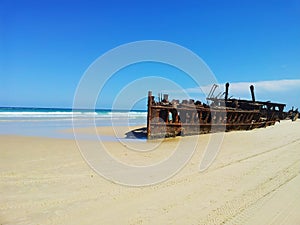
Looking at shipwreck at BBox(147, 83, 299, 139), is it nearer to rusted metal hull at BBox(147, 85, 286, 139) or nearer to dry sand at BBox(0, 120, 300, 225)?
rusted metal hull at BBox(147, 85, 286, 139)

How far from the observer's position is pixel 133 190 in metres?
5.68

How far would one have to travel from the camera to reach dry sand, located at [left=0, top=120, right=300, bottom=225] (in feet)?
13.9

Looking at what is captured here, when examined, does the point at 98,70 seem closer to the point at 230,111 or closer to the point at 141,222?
the point at 141,222

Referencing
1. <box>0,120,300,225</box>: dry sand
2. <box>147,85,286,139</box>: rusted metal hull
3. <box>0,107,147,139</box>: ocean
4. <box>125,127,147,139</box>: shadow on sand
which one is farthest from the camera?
<box>0,107,147,139</box>: ocean

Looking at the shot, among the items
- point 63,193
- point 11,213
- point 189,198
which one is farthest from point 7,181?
point 189,198

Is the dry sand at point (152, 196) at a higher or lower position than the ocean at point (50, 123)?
lower

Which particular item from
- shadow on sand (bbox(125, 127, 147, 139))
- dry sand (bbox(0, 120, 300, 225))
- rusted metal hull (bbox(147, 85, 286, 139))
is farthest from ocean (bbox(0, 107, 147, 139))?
dry sand (bbox(0, 120, 300, 225))

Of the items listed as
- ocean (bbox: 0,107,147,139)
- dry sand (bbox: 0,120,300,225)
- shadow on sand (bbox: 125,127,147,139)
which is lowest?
dry sand (bbox: 0,120,300,225)

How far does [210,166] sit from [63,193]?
4286 millimetres

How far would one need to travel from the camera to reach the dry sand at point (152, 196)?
4223 mm

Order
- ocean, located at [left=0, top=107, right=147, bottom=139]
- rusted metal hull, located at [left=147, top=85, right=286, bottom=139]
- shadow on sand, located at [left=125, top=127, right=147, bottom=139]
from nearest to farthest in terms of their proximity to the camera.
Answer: rusted metal hull, located at [left=147, top=85, right=286, bottom=139]
shadow on sand, located at [left=125, top=127, right=147, bottom=139]
ocean, located at [left=0, top=107, right=147, bottom=139]

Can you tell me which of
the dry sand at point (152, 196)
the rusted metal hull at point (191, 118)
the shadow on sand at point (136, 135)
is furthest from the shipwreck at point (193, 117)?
the dry sand at point (152, 196)

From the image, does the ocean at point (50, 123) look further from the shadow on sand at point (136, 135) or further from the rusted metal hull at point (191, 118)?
the rusted metal hull at point (191, 118)

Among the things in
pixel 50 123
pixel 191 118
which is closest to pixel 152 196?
pixel 191 118
